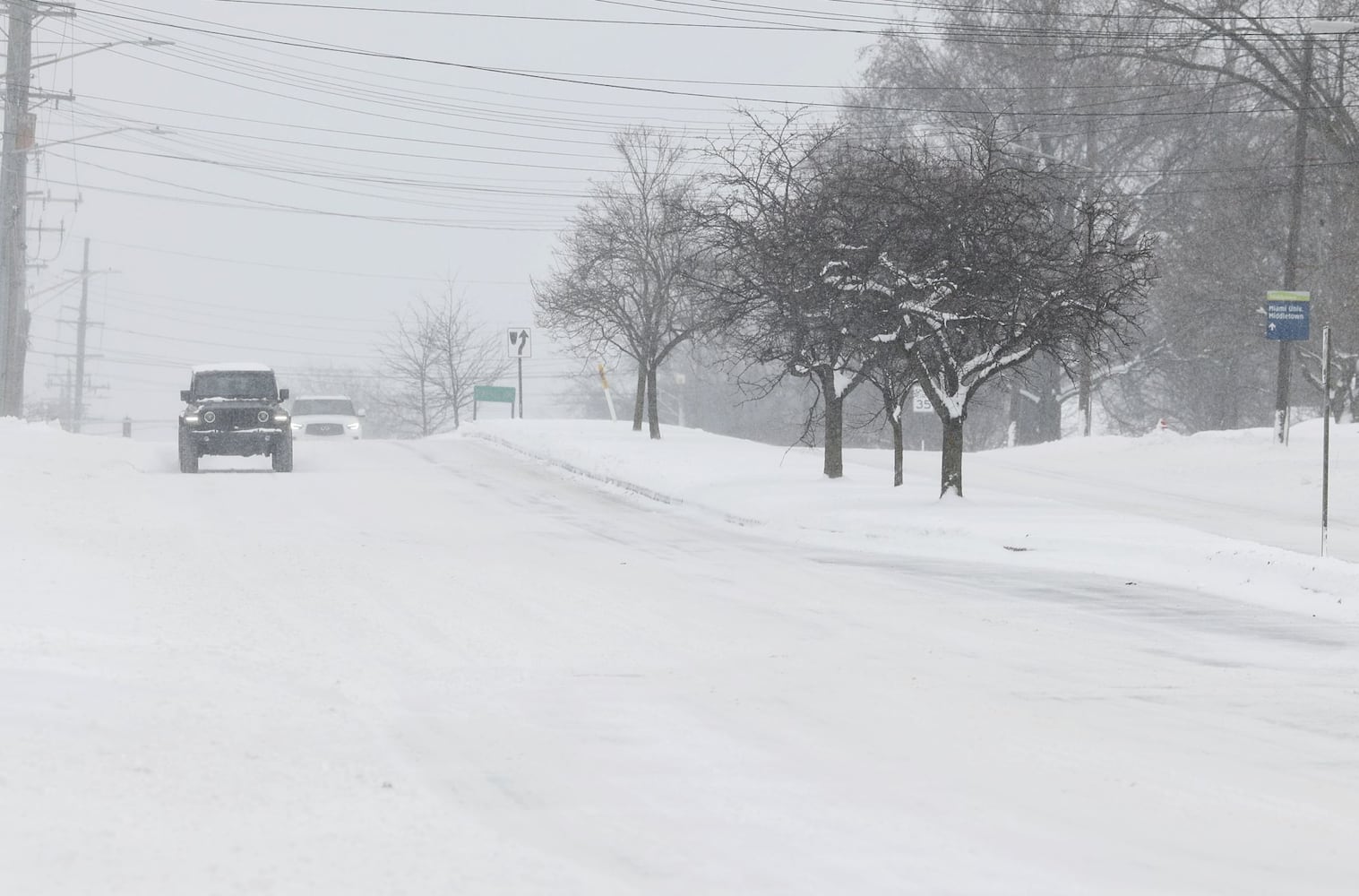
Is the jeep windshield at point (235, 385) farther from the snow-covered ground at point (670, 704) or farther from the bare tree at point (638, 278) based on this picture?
the snow-covered ground at point (670, 704)

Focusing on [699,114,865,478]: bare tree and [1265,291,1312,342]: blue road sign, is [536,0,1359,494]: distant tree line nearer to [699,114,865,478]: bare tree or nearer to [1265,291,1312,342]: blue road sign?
[699,114,865,478]: bare tree

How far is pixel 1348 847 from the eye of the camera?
648 cm

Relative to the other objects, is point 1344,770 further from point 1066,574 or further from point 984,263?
point 984,263

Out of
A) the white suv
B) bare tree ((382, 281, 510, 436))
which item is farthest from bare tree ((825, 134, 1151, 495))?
bare tree ((382, 281, 510, 436))

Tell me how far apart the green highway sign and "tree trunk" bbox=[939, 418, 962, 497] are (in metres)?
26.7

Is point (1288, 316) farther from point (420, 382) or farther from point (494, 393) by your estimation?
point (420, 382)

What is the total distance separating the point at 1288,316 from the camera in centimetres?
2095

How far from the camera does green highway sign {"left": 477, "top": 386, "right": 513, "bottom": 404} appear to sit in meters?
48.0

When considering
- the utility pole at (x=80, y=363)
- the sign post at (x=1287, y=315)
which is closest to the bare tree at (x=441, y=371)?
the utility pole at (x=80, y=363)

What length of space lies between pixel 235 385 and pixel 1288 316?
1930 centimetres

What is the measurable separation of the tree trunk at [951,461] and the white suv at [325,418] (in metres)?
26.5

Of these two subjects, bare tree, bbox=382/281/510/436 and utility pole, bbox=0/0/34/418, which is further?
bare tree, bbox=382/281/510/436

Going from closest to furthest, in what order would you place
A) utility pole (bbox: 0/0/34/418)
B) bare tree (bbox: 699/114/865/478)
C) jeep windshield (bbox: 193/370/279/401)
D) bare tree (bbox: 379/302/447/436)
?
bare tree (bbox: 699/114/865/478) < jeep windshield (bbox: 193/370/279/401) < utility pole (bbox: 0/0/34/418) < bare tree (bbox: 379/302/447/436)

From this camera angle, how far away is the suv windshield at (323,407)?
47.2 m
